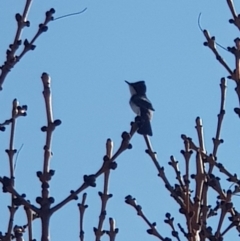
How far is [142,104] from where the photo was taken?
5.75 metres

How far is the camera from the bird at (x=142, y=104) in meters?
4.69

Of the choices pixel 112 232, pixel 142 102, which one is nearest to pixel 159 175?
pixel 112 232

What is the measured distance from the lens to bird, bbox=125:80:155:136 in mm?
4688

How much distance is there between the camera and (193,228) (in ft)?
11.4

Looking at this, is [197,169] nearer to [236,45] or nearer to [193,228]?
[193,228]

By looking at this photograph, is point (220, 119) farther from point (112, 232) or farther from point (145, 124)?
point (112, 232)

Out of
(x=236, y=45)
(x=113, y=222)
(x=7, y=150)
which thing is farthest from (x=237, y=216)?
(x=7, y=150)

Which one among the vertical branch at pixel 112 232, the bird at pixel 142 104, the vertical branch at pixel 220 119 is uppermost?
the bird at pixel 142 104

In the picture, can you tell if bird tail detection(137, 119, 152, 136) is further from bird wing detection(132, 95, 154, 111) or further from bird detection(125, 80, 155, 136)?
bird wing detection(132, 95, 154, 111)

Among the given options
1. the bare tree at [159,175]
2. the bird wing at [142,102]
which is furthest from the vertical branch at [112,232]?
the bird wing at [142,102]

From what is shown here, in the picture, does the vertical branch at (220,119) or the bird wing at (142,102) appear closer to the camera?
the vertical branch at (220,119)

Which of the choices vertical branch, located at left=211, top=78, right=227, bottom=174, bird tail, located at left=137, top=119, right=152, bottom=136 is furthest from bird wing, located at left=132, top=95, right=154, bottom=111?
vertical branch, located at left=211, top=78, right=227, bottom=174

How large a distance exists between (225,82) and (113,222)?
114cm

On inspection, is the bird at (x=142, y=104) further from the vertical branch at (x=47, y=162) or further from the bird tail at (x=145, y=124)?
the vertical branch at (x=47, y=162)
